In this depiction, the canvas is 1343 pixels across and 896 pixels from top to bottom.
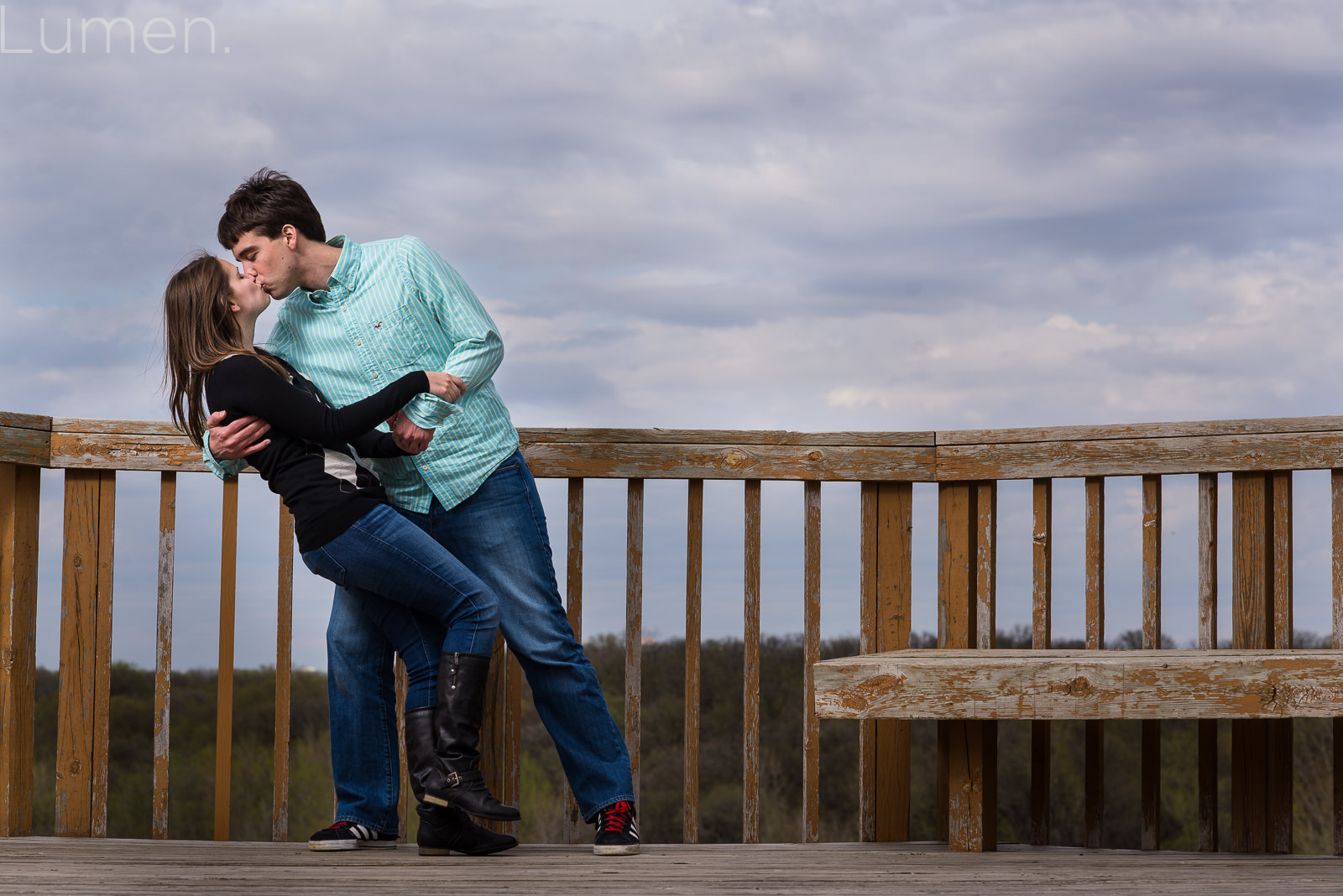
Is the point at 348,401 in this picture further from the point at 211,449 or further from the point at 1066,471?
the point at 1066,471

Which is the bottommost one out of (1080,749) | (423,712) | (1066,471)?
(1080,749)

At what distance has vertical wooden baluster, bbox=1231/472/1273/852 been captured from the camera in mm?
2527

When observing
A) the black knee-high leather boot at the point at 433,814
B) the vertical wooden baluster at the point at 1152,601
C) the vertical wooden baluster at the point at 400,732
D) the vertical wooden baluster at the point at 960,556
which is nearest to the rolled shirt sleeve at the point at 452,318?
the black knee-high leather boot at the point at 433,814

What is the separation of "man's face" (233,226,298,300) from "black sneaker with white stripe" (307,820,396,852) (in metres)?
1.15

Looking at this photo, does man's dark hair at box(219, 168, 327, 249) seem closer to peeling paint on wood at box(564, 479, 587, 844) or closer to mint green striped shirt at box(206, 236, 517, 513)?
mint green striped shirt at box(206, 236, 517, 513)

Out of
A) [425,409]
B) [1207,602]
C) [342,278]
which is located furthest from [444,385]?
[1207,602]

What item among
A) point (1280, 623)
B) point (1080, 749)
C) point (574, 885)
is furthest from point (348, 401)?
point (1080, 749)

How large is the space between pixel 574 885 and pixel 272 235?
138 cm

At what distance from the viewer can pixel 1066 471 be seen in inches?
102

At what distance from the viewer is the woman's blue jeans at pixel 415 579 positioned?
6.76 feet

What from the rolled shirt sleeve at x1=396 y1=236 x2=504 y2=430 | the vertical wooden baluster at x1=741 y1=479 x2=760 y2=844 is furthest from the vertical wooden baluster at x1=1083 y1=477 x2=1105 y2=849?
the rolled shirt sleeve at x1=396 y1=236 x2=504 y2=430

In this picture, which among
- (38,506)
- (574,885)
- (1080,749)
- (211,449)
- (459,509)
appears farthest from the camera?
(1080,749)

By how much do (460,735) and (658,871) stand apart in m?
0.47

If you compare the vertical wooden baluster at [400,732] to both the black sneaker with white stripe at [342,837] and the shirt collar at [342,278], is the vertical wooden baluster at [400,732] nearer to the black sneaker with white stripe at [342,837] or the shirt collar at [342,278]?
the black sneaker with white stripe at [342,837]
